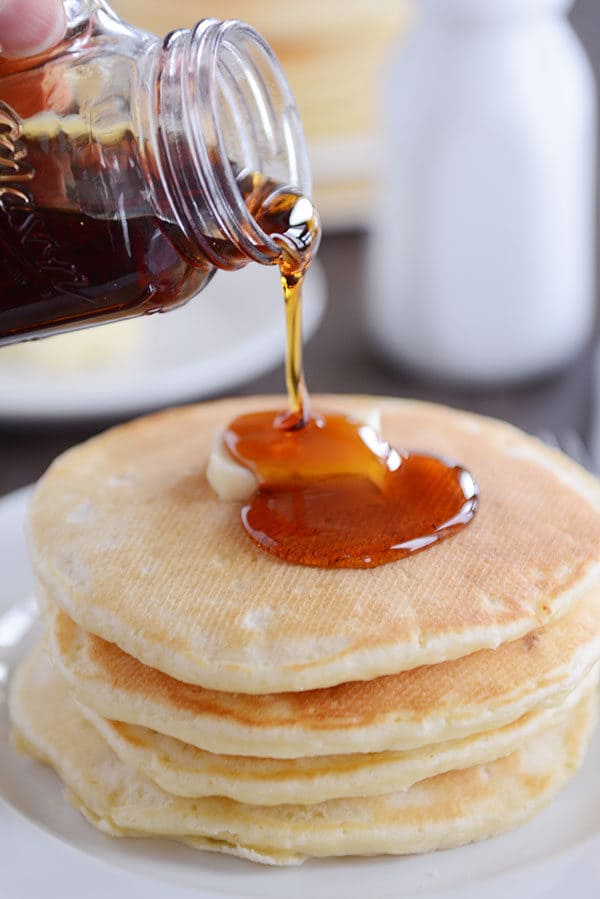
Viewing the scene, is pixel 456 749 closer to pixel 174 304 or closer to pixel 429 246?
pixel 174 304

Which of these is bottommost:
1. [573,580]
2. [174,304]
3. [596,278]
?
[596,278]

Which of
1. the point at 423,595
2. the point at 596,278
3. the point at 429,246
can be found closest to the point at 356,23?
the point at 596,278

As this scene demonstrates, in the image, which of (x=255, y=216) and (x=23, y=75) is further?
(x=255, y=216)

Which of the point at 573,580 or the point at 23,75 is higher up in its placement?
the point at 23,75

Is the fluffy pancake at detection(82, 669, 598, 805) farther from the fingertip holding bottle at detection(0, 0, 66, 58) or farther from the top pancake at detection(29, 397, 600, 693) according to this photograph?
the fingertip holding bottle at detection(0, 0, 66, 58)

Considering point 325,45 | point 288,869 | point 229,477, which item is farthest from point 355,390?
point 325,45

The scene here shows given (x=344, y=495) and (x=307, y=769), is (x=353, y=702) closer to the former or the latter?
(x=307, y=769)

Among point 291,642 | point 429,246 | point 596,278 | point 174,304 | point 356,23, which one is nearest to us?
point 291,642
